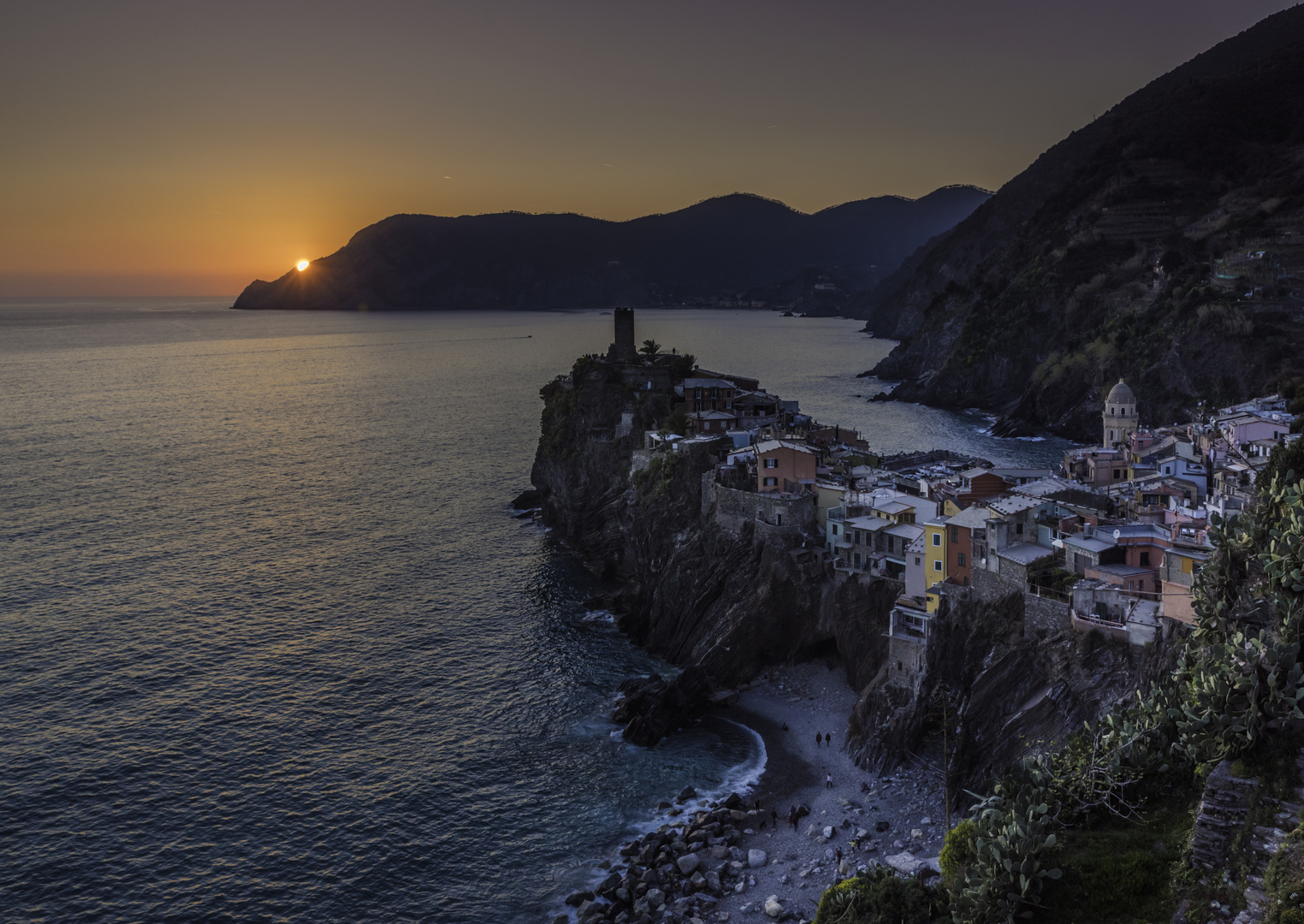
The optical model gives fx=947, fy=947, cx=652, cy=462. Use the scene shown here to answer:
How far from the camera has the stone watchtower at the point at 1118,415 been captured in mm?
77312

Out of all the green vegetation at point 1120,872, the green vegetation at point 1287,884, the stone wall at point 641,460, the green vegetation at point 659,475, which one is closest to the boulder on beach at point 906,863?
the green vegetation at point 1120,872

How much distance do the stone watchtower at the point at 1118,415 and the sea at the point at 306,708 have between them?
44325 mm

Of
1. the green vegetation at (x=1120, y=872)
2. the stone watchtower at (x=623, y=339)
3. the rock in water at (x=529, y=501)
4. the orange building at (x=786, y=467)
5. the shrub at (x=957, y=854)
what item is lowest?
the rock in water at (x=529, y=501)

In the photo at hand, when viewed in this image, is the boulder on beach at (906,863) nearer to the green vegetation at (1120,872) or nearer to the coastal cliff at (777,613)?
the coastal cliff at (777,613)

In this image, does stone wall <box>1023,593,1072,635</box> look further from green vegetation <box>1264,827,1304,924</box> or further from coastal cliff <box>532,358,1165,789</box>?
green vegetation <box>1264,827,1304,924</box>

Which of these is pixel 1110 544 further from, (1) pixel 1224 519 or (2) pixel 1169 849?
(2) pixel 1169 849

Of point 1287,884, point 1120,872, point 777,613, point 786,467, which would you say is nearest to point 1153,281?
point 786,467

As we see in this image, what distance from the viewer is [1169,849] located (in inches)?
875

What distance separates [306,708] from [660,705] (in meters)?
17.2

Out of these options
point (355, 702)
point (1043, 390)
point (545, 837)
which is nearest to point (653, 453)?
point (355, 702)

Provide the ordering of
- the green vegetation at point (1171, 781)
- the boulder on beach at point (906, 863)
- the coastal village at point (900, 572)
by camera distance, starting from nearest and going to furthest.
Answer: the green vegetation at point (1171, 781) < the boulder on beach at point (906, 863) < the coastal village at point (900, 572)

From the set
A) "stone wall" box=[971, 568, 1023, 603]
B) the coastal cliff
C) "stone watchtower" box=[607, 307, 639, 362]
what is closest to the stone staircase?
the coastal cliff

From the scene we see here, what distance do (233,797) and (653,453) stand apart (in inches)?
1382

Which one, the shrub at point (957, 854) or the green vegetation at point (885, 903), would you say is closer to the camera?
the shrub at point (957, 854)
